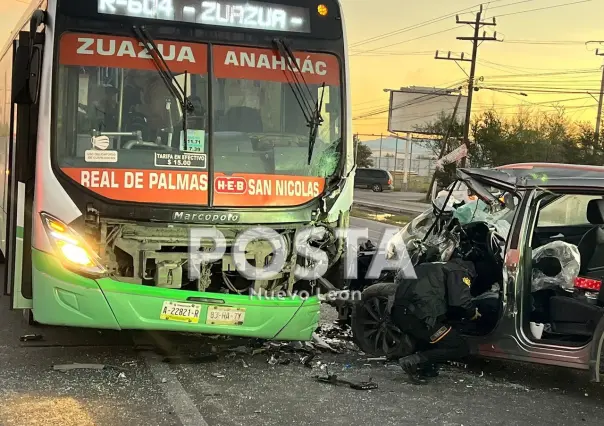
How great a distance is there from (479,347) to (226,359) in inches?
84.1

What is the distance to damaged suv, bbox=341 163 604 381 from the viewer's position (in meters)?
5.26

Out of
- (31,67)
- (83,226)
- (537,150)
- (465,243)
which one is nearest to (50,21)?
(31,67)

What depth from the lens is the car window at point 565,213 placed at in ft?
21.2

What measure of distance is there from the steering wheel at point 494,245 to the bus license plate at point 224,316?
2.15 m

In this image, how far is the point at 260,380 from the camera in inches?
219

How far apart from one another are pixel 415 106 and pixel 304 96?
67926 mm

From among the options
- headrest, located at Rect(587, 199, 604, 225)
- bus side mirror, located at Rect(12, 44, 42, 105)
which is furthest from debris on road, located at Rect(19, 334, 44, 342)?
headrest, located at Rect(587, 199, 604, 225)

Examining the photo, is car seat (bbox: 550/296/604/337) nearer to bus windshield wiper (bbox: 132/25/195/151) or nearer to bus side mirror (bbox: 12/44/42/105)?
bus windshield wiper (bbox: 132/25/195/151)

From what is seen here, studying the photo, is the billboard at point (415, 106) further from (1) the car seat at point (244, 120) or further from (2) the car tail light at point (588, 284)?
(2) the car tail light at point (588, 284)

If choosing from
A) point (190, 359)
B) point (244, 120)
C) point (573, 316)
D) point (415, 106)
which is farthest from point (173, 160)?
point (415, 106)

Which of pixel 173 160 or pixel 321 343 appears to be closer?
pixel 173 160

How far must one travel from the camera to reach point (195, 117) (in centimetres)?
563

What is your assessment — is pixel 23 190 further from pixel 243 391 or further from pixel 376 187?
pixel 376 187

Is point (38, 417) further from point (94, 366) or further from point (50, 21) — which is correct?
point (50, 21)
